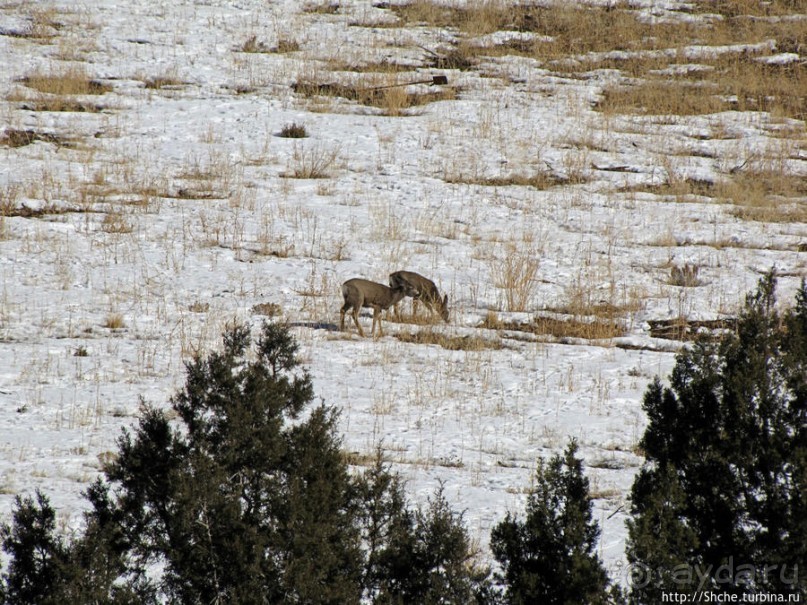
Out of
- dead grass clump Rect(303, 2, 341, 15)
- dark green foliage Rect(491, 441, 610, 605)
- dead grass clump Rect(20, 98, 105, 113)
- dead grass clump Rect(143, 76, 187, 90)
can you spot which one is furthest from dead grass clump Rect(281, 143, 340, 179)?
dark green foliage Rect(491, 441, 610, 605)

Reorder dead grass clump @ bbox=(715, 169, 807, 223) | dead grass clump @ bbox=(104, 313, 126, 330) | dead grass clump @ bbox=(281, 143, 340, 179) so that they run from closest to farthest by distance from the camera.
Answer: dead grass clump @ bbox=(104, 313, 126, 330), dead grass clump @ bbox=(715, 169, 807, 223), dead grass clump @ bbox=(281, 143, 340, 179)

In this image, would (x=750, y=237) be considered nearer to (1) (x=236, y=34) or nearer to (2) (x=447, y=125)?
(2) (x=447, y=125)

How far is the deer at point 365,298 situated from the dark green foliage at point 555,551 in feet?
23.1

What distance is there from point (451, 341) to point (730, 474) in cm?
710

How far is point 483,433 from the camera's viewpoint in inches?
358

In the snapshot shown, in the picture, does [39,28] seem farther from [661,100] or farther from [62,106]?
[661,100]

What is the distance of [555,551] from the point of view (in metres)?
4.83

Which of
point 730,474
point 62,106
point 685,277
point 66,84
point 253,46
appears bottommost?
point 730,474

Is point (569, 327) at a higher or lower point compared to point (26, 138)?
lower

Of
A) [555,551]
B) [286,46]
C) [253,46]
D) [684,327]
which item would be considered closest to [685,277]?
[684,327]

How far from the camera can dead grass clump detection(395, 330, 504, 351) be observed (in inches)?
471

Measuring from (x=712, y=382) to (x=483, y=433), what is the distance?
406cm

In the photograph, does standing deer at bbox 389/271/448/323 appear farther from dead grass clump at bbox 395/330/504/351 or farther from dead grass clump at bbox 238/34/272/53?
dead grass clump at bbox 238/34/272/53

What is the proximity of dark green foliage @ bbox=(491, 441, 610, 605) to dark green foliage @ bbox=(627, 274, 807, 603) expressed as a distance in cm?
22
